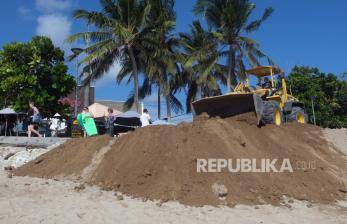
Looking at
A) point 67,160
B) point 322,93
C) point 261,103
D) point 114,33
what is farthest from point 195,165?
point 322,93

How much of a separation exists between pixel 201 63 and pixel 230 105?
516 inches

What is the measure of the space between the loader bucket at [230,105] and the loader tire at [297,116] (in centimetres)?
320

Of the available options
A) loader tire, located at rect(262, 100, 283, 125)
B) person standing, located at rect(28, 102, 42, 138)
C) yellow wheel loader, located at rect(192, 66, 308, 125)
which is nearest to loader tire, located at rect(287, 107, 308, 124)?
yellow wheel loader, located at rect(192, 66, 308, 125)

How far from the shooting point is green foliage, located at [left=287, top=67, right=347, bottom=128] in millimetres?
31875

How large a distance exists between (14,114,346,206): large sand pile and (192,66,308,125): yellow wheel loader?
2.70 feet

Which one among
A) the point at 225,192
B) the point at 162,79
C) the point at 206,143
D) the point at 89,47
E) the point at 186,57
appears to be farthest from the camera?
the point at 186,57

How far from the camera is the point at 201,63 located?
2547 cm

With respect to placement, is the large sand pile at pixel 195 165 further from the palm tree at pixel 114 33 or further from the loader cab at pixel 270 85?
the palm tree at pixel 114 33

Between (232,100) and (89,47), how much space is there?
1246cm

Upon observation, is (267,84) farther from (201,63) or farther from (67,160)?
(201,63)

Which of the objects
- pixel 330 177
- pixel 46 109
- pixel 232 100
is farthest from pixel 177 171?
pixel 46 109

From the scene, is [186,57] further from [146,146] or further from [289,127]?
[146,146]

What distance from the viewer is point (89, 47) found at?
74.8 ft

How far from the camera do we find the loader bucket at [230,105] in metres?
11.9
